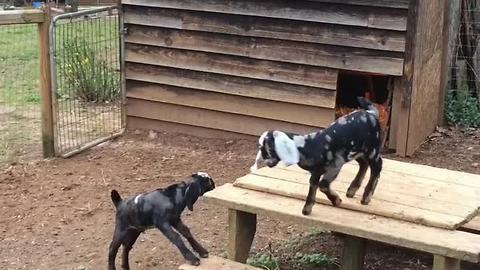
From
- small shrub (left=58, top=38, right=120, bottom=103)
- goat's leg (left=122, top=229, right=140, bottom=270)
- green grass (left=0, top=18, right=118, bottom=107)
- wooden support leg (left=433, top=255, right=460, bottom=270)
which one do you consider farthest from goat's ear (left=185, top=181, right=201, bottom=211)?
small shrub (left=58, top=38, right=120, bottom=103)

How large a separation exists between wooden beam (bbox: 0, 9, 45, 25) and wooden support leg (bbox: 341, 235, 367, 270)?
3.48m

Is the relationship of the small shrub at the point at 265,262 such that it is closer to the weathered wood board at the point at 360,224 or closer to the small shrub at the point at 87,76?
the weathered wood board at the point at 360,224

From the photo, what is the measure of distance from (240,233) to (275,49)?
3.08 metres

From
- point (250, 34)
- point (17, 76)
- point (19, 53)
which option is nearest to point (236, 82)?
point (250, 34)

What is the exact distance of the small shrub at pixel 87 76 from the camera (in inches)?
343

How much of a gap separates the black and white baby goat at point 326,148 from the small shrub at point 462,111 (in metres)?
4.35

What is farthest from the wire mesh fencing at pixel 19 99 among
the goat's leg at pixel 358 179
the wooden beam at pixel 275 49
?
the goat's leg at pixel 358 179

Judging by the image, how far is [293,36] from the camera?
22.5 feet

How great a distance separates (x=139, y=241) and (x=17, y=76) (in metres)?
6.04

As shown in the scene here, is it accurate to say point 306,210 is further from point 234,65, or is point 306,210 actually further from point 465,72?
point 465,72

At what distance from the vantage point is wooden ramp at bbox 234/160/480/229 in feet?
12.3

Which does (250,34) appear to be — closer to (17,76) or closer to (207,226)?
(207,226)

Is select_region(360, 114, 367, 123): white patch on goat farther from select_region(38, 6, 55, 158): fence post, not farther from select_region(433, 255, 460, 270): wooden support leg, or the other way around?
select_region(38, 6, 55, 158): fence post

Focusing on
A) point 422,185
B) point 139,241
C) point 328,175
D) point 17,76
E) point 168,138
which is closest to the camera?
point 328,175
